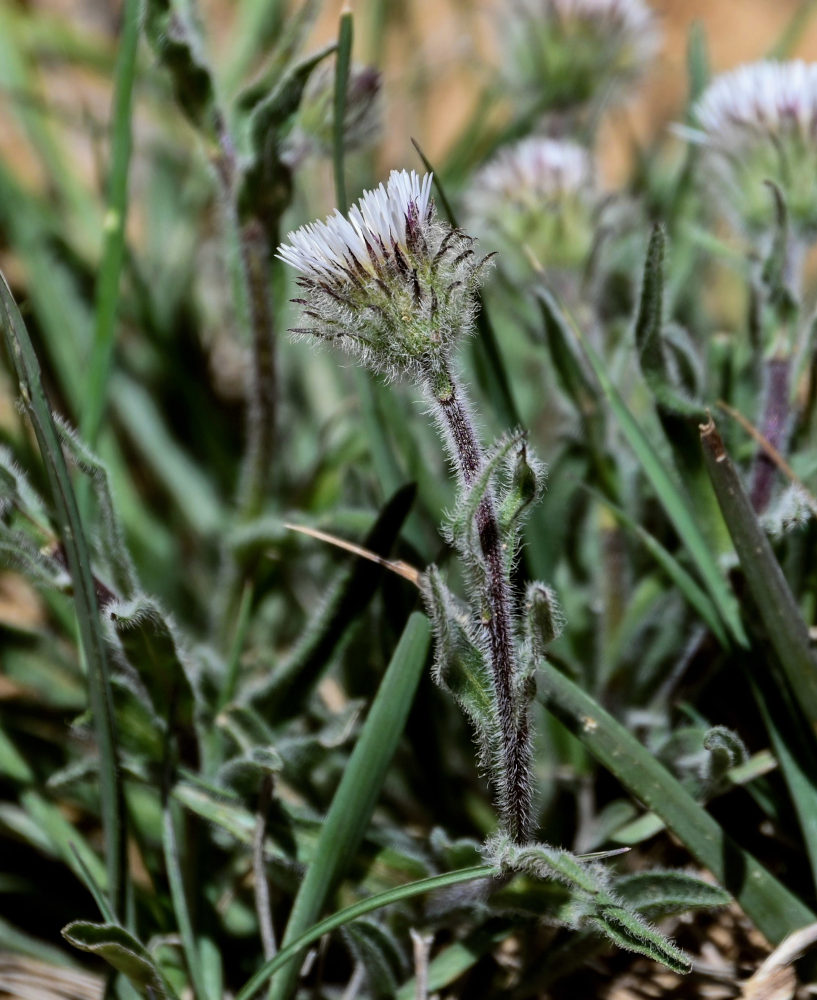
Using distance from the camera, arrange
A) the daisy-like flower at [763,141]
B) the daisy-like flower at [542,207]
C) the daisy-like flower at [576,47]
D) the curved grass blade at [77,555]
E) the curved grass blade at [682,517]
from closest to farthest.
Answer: the curved grass blade at [77,555] → the curved grass blade at [682,517] → the daisy-like flower at [763,141] → the daisy-like flower at [542,207] → the daisy-like flower at [576,47]

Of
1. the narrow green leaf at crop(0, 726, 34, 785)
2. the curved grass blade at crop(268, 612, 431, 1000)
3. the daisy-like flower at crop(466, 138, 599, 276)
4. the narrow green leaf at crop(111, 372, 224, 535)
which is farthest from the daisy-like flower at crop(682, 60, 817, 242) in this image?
the narrow green leaf at crop(0, 726, 34, 785)

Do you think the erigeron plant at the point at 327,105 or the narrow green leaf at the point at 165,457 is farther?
the narrow green leaf at the point at 165,457

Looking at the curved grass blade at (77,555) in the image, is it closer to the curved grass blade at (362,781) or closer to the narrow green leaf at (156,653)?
the narrow green leaf at (156,653)

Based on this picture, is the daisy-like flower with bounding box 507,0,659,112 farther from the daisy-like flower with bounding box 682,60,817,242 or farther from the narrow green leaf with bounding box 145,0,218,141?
the narrow green leaf with bounding box 145,0,218,141

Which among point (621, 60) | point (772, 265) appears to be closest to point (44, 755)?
point (772, 265)

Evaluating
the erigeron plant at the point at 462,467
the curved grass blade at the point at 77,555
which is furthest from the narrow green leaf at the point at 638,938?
the curved grass blade at the point at 77,555
